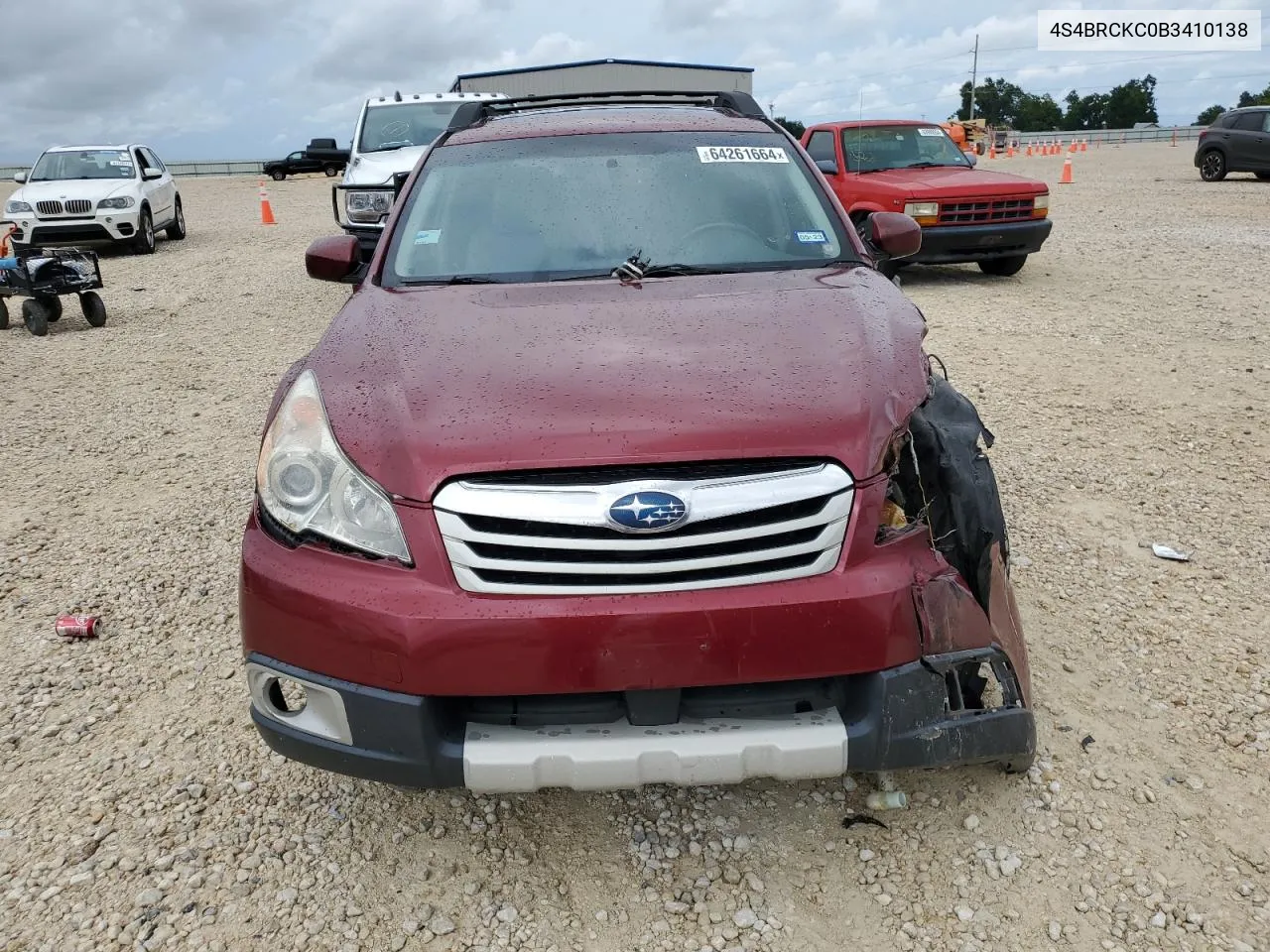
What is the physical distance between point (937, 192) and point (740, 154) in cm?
642

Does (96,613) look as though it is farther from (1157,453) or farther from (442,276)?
(1157,453)

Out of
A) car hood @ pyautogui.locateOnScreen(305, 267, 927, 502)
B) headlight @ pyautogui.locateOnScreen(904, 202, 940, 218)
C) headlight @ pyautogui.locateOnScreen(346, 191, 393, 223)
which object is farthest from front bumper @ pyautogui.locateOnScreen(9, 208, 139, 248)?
car hood @ pyautogui.locateOnScreen(305, 267, 927, 502)

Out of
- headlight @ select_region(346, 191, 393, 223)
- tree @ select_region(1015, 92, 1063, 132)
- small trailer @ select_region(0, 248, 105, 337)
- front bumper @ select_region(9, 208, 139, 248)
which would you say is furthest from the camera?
tree @ select_region(1015, 92, 1063, 132)

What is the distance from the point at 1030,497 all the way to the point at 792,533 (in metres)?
2.75

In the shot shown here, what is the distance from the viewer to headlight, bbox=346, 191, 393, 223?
9188mm

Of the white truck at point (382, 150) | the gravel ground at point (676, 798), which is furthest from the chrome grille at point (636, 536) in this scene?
the white truck at point (382, 150)

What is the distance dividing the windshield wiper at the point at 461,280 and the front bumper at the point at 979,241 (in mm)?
7180

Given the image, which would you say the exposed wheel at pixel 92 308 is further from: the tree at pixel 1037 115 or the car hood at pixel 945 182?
the tree at pixel 1037 115

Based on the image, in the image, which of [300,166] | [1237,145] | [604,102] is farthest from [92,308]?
[300,166]

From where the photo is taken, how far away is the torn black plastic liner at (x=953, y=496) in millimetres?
2217

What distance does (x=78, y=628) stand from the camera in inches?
136

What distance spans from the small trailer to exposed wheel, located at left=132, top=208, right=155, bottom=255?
543 cm

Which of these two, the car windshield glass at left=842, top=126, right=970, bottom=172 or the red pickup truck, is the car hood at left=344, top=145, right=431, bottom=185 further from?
the car windshield glass at left=842, top=126, right=970, bottom=172

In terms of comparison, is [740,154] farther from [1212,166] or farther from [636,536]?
[1212,166]
